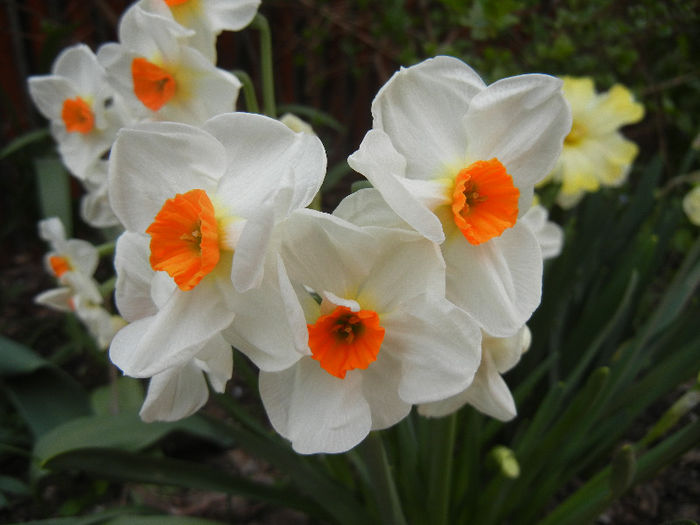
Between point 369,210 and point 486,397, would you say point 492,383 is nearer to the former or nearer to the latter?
point 486,397

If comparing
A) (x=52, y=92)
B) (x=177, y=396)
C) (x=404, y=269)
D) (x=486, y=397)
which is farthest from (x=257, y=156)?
(x=52, y=92)

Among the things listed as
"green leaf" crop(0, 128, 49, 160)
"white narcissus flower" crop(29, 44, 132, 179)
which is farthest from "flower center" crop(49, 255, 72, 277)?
"green leaf" crop(0, 128, 49, 160)

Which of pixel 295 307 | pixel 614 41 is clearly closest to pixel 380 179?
pixel 295 307

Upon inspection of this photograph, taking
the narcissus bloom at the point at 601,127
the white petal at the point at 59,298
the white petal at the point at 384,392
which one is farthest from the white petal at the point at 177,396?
the narcissus bloom at the point at 601,127

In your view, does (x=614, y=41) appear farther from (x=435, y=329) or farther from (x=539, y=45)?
(x=435, y=329)

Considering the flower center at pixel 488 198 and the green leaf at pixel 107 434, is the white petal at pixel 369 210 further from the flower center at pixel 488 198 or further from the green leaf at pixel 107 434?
the green leaf at pixel 107 434

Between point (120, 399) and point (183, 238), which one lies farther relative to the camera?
point (120, 399)

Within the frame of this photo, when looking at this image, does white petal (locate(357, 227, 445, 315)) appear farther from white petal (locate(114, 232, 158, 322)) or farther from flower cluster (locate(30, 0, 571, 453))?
white petal (locate(114, 232, 158, 322))

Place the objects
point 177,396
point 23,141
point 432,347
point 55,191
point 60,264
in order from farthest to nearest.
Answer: point 23,141
point 55,191
point 60,264
point 177,396
point 432,347
